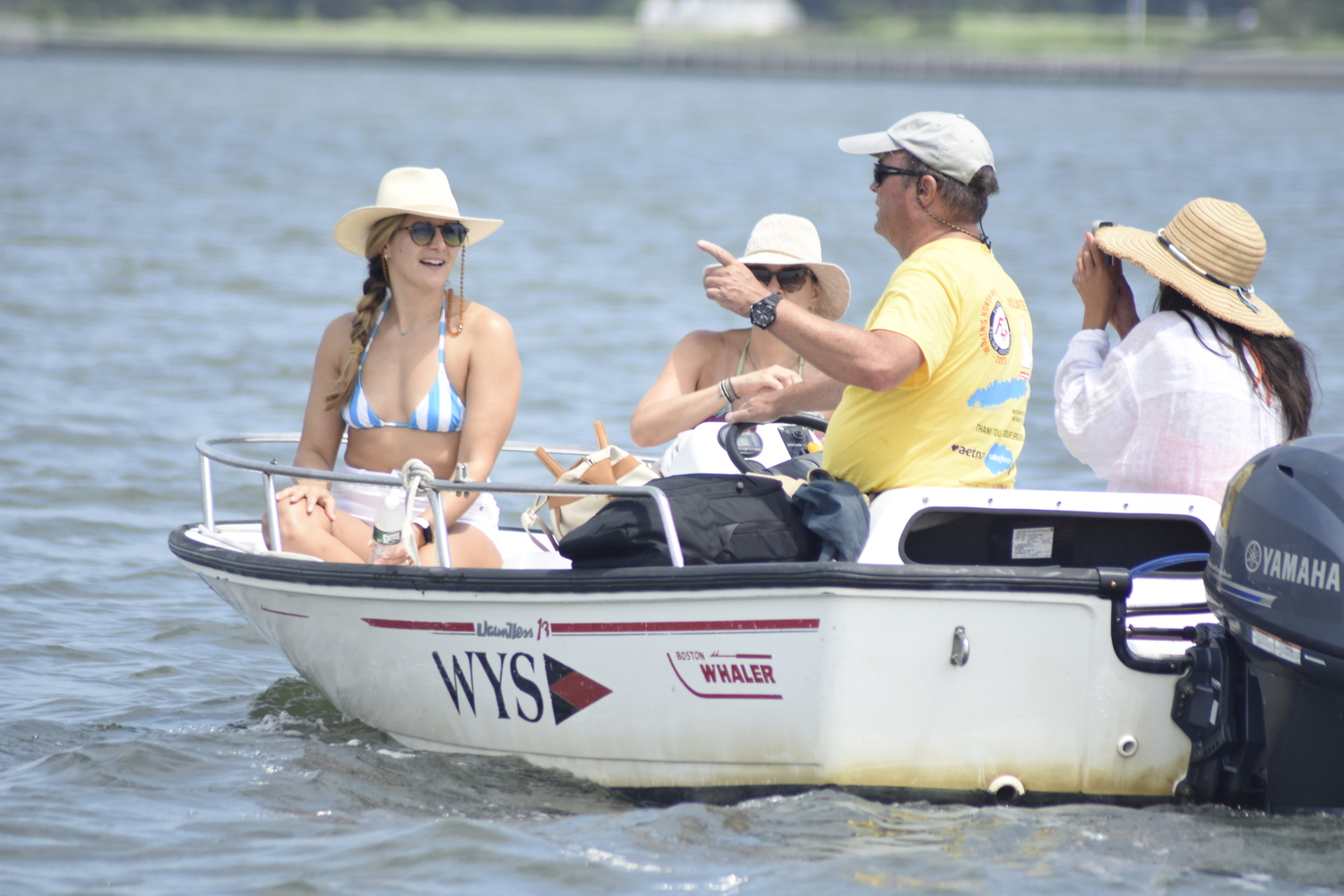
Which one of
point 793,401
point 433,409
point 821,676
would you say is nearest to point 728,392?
point 793,401

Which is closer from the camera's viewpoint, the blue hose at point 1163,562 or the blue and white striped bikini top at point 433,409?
the blue hose at point 1163,562

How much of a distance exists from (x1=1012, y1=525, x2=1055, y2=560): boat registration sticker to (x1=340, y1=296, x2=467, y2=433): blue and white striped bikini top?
186cm

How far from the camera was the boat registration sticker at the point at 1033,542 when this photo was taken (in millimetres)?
4070

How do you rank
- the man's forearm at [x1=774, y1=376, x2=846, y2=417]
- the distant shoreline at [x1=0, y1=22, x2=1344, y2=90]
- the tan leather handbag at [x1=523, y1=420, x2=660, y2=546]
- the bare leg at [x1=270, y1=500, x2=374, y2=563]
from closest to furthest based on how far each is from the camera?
the tan leather handbag at [x1=523, y1=420, x2=660, y2=546]
the man's forearm at [x1=774, y1=376, x2=846, y2=417]
the bare leg at [x1=270, y1=500, x2=374, y2=563]
the distant shoreline at [x1=0, y1=22, x2=1344, y2=90]

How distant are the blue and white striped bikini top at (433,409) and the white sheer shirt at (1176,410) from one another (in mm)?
1972

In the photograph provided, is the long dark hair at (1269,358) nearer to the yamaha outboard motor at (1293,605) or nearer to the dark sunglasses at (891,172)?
the yamaha outboard motor at (1293,605)

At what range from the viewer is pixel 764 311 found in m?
3.96

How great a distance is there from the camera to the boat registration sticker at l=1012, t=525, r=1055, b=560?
407 centimetres

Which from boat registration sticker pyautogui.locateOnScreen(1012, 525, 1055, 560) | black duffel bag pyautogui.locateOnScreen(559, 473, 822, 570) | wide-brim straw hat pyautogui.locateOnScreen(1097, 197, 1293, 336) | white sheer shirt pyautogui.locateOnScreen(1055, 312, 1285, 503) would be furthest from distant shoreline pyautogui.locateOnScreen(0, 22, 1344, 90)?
black duffel bag pyautogui.locateOnScreen(559, 473, 822, 570)

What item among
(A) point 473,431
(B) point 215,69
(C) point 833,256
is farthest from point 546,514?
(B) point 215,69

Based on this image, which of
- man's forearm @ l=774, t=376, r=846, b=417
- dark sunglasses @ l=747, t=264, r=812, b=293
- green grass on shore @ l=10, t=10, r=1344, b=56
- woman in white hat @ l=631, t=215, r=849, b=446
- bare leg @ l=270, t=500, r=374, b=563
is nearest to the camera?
man's forearm @ l=774, t=376, r=846, b=417

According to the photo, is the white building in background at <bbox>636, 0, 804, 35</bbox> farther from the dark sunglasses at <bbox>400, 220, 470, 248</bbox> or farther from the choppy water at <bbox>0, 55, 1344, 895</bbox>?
the dark sunglasses at <bbox>400, 220, 470, 248</bbox>

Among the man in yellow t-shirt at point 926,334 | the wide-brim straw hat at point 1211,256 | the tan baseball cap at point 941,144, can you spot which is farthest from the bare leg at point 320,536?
the wide-brim straw hat at point 1211,256

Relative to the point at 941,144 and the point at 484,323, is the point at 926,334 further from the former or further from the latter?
Answer: the point at 484,323
